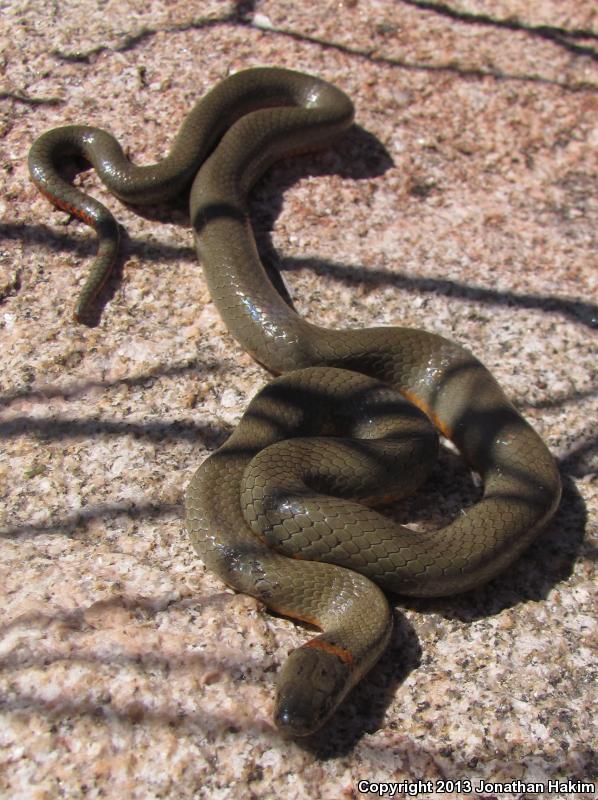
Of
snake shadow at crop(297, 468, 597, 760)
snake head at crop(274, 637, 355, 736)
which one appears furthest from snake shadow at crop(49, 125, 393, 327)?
snake head at crop(274, 637, 355, 736)

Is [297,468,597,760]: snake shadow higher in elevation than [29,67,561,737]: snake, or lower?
lower

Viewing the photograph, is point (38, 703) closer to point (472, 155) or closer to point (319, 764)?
point (319, 764)

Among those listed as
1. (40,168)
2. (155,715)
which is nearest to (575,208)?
(40,168)

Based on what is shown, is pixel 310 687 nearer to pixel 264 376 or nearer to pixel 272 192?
pixel 264 376

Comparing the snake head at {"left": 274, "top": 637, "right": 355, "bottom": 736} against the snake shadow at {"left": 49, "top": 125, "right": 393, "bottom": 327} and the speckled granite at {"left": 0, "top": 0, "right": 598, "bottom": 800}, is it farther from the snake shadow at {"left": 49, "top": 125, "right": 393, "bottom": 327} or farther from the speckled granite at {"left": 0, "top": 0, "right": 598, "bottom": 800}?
the snake shadow at {"left": 49, "top": 125, "right": 393, "bottom": 327}

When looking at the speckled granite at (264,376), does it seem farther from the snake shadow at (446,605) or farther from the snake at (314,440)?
the snake at (314,440)

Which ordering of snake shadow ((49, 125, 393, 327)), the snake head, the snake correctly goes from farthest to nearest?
1. snake shadow ((49, 125, 393, 327))
2. the snake
3. the snake head

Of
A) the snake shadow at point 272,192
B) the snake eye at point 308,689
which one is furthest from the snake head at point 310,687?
the snake shadow at point 272,192

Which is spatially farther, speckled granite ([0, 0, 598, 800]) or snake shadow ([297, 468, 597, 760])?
snake shadow ([297, 468, 597, 760])
